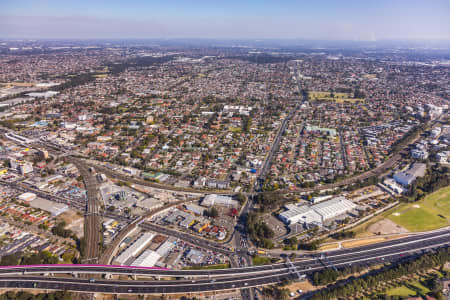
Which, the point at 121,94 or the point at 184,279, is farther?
the point at 121,94

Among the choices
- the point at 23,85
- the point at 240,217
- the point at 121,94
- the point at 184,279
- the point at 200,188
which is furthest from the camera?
the point at 23,85

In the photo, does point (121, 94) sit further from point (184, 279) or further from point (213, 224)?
point (184, 279)

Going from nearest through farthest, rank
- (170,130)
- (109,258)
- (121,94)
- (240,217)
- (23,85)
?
(109,258) → (240,217) → (170,130) → (121,94) → (23,85)

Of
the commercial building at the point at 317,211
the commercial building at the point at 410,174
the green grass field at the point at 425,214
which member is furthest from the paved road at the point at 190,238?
the commercial building at the point at 410,174

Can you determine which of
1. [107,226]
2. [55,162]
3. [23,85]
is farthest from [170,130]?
[23,85]

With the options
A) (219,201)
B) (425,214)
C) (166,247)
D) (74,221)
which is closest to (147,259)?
(166,247)

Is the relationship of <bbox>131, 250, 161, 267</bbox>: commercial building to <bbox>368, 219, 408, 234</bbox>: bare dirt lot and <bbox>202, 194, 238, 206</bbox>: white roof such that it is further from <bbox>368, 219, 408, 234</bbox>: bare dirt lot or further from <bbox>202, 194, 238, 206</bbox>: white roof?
<bbox>368, 219, 408, 234</bbox>: bare dirt lot

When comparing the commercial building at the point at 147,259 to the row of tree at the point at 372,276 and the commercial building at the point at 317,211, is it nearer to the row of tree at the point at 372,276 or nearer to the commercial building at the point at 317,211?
the row of tree at the point at 372,276
